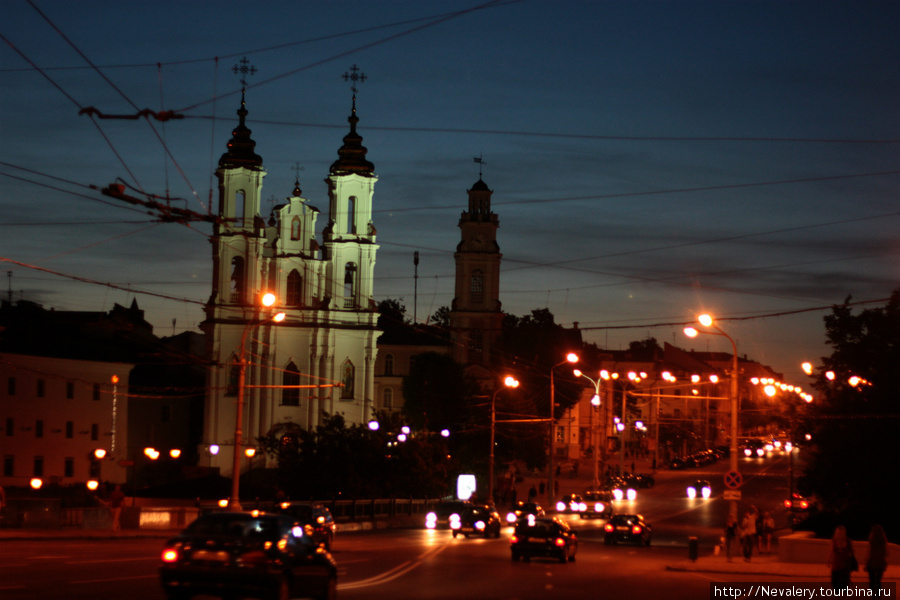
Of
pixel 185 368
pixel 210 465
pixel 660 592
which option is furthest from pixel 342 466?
pixel 660 592

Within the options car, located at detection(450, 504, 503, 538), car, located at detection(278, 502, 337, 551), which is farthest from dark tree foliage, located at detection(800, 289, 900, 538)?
car, located at detection(278, 502, 337, 551)

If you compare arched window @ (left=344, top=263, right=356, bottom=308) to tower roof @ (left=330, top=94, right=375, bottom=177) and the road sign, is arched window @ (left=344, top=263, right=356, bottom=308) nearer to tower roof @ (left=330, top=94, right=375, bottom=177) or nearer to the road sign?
tower roof @ (left=330, top=94, right=375, bottom=177)

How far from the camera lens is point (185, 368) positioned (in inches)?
3504

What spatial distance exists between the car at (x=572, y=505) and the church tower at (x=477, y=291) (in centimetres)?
2526

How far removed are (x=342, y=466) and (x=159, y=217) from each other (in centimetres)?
4236

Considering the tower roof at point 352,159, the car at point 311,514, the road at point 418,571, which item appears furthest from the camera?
the tower roof at point 352,159

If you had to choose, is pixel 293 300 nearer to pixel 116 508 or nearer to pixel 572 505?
pixel 572 505

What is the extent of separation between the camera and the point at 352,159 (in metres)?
79.8

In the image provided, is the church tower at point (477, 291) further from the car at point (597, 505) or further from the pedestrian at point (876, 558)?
the pedestrian at point (876, 558)

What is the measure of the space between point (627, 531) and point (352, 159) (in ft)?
149

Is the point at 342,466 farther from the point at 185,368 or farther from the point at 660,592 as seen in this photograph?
the point at 660,592

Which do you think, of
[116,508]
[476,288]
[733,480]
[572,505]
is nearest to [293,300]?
[476,288]

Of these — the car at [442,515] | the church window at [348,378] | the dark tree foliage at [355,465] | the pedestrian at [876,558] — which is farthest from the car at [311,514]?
the church window at [348,378]

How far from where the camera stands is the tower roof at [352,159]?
79.4 meters
